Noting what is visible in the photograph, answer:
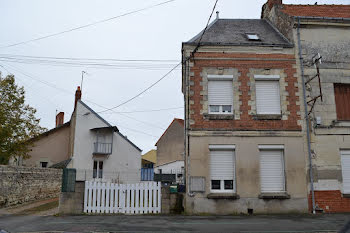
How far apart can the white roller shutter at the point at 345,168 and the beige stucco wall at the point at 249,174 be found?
5.85 ft

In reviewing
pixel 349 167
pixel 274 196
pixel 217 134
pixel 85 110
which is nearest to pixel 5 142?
pixel 85 110

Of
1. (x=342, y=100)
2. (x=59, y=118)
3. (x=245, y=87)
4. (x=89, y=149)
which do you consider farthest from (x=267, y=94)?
(x=59, y=118)

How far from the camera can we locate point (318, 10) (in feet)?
52.0

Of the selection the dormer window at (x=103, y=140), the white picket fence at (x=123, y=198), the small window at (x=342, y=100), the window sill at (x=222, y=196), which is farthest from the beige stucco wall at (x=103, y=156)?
the small window at (x=342, y=100)

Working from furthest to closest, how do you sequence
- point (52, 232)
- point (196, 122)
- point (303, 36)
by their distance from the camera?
point (303, 36) → point (196, 122) → point (52, 232)

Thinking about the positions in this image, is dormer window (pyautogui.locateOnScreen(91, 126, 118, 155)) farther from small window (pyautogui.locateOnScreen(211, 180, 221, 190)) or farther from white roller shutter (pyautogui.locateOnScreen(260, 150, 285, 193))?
white roller shutter (pyautogui.locateOnScreen(260, 150, 285, 193))

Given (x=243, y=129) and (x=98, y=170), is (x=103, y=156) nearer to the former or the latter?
(x=98, y=170)

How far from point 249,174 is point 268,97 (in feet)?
11.8

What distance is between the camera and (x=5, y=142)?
21203mm

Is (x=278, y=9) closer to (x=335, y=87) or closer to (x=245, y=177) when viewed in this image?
(x=335, y=87)

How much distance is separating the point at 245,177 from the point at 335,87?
236 inches

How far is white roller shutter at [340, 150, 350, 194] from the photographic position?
13.0 metres

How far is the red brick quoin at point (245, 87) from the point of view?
43.4 feet

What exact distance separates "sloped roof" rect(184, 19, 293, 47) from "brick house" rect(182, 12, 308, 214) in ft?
0.36
